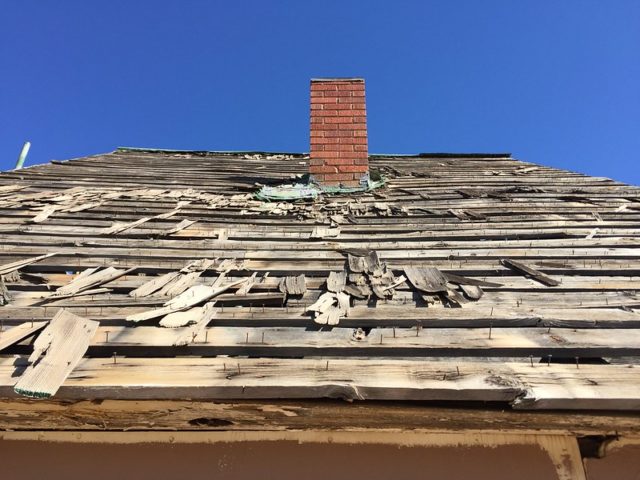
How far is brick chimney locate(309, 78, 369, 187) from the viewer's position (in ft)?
18.7

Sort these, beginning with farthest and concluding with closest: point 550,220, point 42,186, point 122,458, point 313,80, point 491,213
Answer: point 313,80 < point 42,186 < point 491,213 < point 550,220 < point 122,458

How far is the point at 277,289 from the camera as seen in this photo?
2.69 meters

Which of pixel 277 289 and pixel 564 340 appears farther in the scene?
pixel 277 289

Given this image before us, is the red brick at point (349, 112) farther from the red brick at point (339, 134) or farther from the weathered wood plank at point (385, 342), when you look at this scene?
the weathered wood plank at point (385, 342)

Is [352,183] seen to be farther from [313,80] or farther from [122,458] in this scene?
[122,458]

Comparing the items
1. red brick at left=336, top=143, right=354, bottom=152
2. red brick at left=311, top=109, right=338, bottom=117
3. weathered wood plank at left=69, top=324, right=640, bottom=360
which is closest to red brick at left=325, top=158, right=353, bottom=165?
red brick at left=336, top=143, right=354, bottom=152

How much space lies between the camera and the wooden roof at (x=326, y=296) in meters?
1.70

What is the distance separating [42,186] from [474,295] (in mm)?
5150

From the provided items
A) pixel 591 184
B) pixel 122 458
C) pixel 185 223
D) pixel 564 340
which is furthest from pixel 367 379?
pixel 591 184

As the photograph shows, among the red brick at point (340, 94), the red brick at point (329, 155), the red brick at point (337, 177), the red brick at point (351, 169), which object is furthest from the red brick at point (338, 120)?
the red brick at point (337, 177)

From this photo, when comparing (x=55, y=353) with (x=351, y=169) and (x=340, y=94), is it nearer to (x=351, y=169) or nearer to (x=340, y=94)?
(x=351, y=169)

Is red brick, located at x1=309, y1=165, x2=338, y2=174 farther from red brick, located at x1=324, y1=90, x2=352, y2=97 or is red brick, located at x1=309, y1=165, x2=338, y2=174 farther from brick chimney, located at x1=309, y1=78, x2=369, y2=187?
red brick, located at x1=324, y1=90, x2=352, y2=97

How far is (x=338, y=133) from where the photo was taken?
5891mm

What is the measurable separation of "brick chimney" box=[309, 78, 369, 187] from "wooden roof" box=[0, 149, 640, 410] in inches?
23.5
